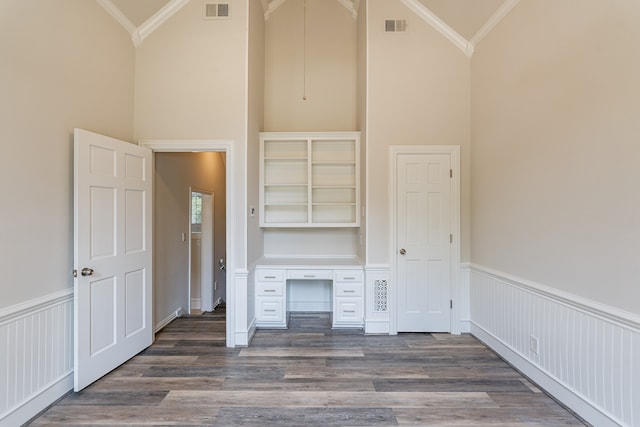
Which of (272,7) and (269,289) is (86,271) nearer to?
(269,289)

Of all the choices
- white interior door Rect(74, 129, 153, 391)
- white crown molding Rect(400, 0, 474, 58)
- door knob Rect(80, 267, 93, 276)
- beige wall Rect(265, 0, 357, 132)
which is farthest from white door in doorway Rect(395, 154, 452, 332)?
door knob Rect(80, 267, 93, 276)

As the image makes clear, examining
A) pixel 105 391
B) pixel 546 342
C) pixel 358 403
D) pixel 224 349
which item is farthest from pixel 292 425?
pixel 546 342

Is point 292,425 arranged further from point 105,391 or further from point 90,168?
point 90,168

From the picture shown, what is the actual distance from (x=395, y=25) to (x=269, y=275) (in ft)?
10.9

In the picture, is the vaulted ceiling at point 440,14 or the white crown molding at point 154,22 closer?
the vaulted ceiling at point 440,14

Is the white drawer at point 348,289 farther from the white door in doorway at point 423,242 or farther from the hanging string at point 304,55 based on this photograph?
the hanging string at point 304,55

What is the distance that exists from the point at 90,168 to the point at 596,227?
3734 mm

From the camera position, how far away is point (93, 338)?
252 cm

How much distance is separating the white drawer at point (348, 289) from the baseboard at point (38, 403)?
8.45 feet

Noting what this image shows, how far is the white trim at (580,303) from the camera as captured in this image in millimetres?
1761

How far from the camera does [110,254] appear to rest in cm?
266

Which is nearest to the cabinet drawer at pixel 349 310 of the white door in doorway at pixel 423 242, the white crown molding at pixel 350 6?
the white door in doorway at pixel 423 242

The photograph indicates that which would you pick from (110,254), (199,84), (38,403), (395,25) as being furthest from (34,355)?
(395,25)

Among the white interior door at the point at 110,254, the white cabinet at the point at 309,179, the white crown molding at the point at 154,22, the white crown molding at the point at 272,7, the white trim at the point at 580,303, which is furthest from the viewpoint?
the white crown molding at the point at 272,7
